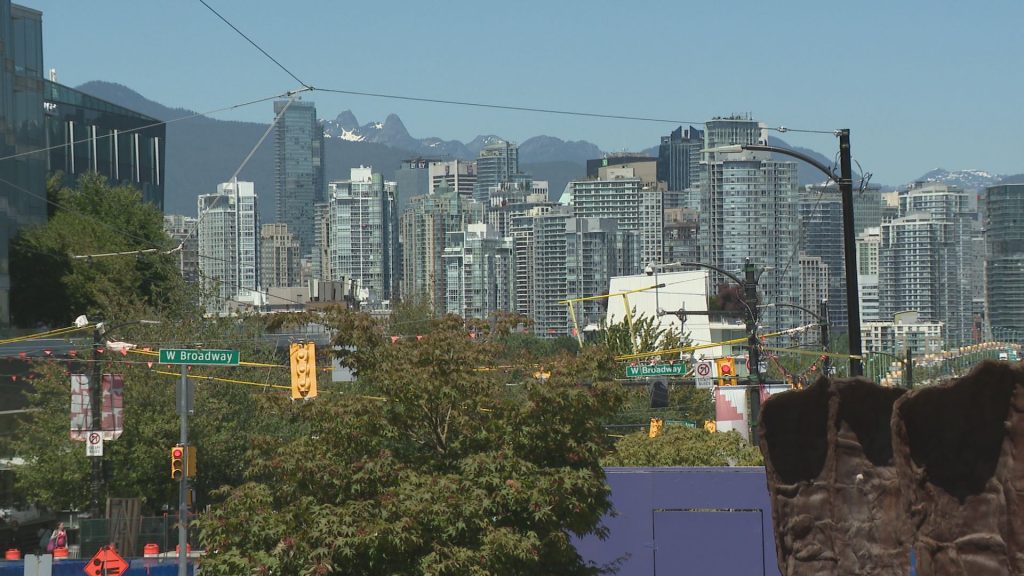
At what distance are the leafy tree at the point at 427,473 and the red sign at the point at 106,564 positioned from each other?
Result: 929 cm

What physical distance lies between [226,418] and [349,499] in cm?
2819

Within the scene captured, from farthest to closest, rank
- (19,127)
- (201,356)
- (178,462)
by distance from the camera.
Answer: (19,127), (178,462), (201,356)

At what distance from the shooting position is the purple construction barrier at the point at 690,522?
76.5 ft

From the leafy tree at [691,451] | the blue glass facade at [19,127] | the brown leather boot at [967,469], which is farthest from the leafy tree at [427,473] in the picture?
the blue glass facade at [19,127]

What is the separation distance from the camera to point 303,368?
35.0 m

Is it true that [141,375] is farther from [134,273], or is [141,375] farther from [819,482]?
[819,482]

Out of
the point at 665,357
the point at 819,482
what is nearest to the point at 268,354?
Result: the point at 665,357

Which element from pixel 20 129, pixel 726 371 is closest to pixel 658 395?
pixel 726 371

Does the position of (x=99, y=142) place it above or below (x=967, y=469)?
above

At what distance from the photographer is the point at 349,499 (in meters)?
18.5

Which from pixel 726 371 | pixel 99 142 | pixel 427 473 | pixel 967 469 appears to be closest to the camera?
pixel 967 469

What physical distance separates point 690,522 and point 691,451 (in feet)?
33.7

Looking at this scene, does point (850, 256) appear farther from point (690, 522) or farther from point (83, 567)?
point (83, 567)

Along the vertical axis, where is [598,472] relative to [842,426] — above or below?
below
